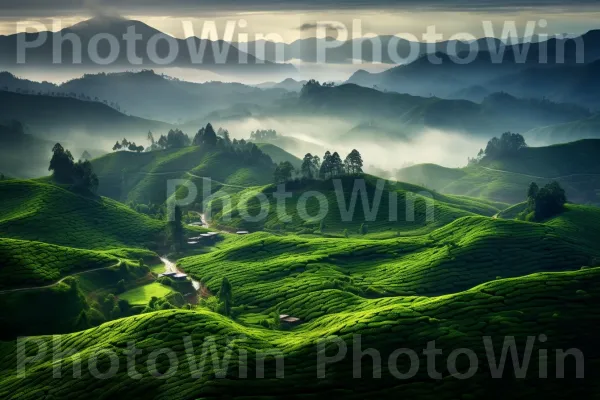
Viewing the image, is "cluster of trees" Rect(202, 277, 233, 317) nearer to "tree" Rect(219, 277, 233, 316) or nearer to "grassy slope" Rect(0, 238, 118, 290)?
"tree" Rect(219, 277, 233, 316)

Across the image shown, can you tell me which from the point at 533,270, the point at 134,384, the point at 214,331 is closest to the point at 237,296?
the point at 214,331

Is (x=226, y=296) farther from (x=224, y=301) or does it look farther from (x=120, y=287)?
(x=120, y=287)

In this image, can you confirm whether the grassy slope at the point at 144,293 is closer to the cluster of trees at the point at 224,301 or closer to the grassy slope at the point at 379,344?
the cluster of trees at the point at 224,301

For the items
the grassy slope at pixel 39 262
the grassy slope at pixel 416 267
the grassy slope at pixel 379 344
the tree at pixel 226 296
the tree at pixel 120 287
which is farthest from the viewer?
the tree at pixel 120 287

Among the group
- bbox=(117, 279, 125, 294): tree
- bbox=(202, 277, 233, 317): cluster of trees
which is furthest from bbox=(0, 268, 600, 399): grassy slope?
bbox=(117, 279, 125, 294): tree

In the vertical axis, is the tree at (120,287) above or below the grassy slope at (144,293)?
above

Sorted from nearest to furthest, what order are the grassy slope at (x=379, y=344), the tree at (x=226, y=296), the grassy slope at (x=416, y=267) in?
the grassy slope at (x=379, y=344)
the tree at (x=226, y=296)
the grassy slope at (x=416, y=267)

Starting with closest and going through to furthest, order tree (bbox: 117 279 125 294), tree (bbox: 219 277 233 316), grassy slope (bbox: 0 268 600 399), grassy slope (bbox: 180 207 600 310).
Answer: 1. grassy slope (bbox: 0 268 600 399)
2. tree (bbox: 219 277 233 316)
3. grassy slope (bbox: 180 207 600 310)
4. tree (bbox: 117 279 125 294)

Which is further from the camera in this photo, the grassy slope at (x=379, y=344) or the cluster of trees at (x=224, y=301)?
the cluster of trees at (x=224, y=301)

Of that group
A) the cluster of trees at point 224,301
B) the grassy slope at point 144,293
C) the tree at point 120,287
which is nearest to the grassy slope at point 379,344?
the cluster of trees at point 224,301
